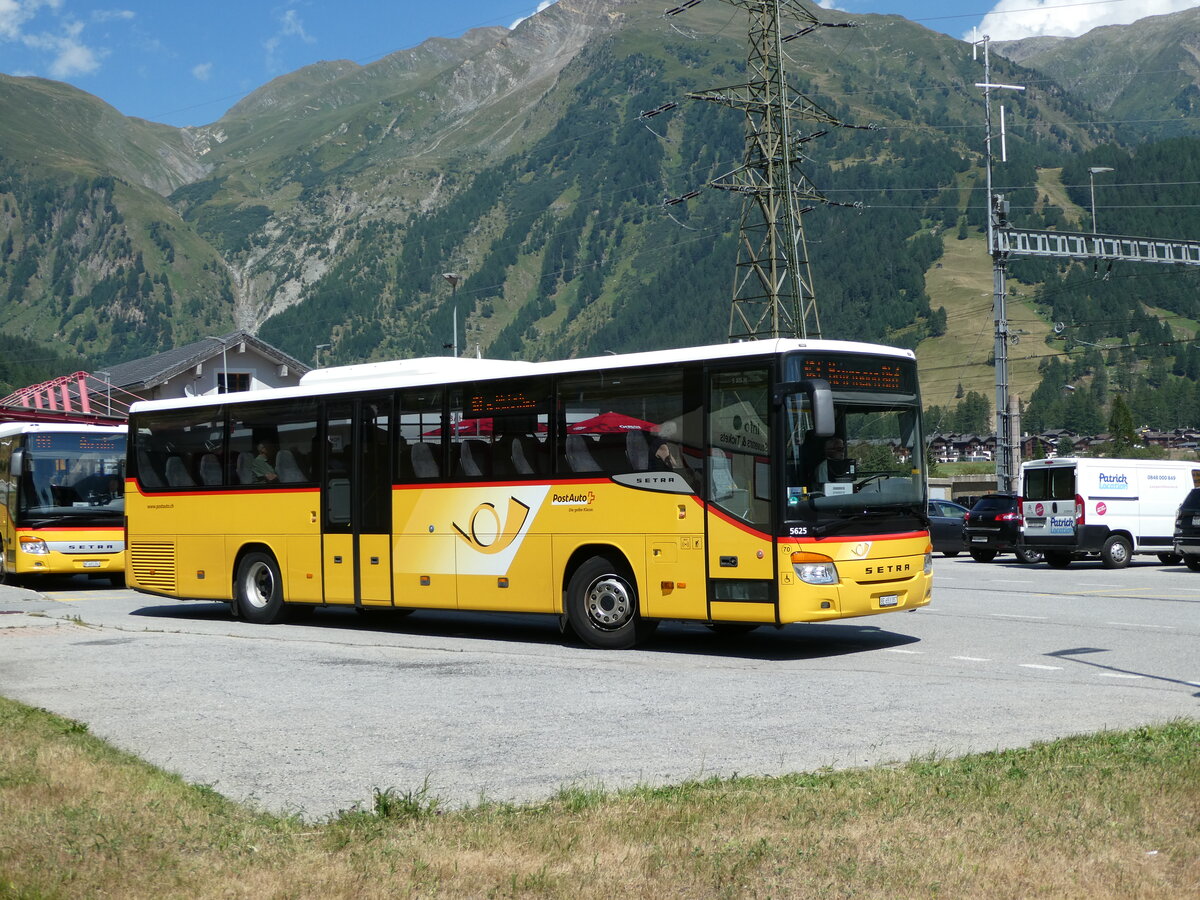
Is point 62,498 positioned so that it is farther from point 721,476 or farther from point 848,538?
point 848,538

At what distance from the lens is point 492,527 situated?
50.5 feet

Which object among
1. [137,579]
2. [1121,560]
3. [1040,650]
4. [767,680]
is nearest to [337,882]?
[767,680]

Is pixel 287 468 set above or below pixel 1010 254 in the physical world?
below

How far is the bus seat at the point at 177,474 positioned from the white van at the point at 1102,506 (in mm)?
17903

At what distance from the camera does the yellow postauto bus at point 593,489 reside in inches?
517

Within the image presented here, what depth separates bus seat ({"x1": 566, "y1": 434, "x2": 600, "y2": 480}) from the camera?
47.5ft

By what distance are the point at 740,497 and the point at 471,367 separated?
424 centimetres

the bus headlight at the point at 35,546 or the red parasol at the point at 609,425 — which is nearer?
the red parasol at the point at 609,425

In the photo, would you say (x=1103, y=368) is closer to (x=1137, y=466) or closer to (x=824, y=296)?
(x=824, y=296)

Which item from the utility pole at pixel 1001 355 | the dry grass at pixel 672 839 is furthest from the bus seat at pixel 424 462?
the utility pole at pixel 1001 355

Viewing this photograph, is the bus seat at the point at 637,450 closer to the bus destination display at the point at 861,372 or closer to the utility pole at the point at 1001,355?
the bus destination display at the point at 861,372

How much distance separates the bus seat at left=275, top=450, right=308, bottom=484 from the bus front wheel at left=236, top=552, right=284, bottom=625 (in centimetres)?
113

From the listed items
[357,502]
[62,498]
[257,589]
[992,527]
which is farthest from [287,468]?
[992,527]

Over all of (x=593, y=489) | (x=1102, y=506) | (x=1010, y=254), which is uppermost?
(x=1010, y=254)
